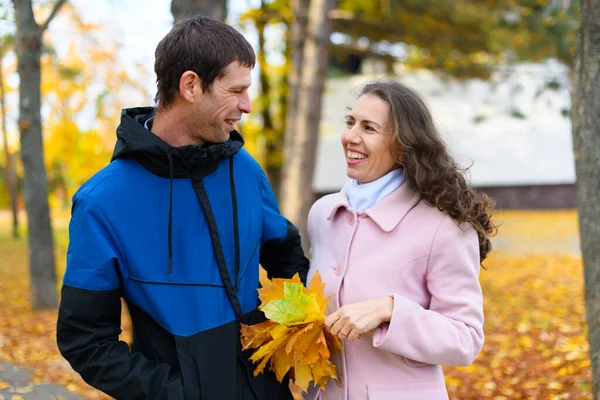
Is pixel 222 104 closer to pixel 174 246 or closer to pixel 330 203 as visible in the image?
pixel 174 246

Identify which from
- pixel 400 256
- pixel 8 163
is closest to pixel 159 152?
pixel 400 256

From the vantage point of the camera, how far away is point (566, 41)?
9242mm

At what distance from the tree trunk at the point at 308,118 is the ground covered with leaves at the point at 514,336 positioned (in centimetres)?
299

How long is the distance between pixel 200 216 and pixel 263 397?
722 mm

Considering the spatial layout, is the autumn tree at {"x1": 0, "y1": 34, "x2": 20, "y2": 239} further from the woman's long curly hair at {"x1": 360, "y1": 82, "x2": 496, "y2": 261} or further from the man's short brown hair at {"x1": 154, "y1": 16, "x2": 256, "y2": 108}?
the woman's long curly hair at {"x1": 360, "y1": 82, "x2": 496, "y2": 261}

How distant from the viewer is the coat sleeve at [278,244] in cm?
253

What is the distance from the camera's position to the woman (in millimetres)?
2111

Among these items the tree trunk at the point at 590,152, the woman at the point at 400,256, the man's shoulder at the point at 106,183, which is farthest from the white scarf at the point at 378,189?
the tree trunk at the point at 590,152

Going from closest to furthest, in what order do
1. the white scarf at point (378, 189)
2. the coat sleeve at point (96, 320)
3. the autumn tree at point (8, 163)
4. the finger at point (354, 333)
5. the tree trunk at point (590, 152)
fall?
the coat sleeve at point (96, 320) → the finger at point (354, 333) → the white scarf at point (378, 189) → the tree trunk at point (590, 152) → the autumn tree at point (8, 163)

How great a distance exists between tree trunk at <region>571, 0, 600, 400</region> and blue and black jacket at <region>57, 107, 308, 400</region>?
2303 millimetres

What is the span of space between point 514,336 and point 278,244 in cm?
544

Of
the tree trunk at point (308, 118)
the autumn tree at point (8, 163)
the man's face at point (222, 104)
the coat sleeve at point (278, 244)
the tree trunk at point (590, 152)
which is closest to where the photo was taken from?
the man's face at point (222, 104)

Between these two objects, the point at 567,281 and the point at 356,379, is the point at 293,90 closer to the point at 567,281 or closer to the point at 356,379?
the point at 567,281

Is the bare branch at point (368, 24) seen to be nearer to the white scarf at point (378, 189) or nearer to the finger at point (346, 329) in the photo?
the white scarf at point (378, 189)
